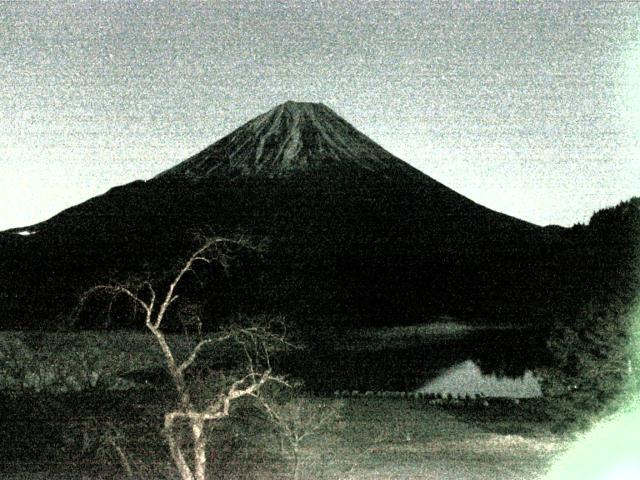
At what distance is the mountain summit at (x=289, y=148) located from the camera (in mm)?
112688

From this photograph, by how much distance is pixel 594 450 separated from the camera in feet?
50.0

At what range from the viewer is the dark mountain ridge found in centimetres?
6481

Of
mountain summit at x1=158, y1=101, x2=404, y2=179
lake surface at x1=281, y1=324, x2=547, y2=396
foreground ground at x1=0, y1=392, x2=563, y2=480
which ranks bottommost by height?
lake surface at x1=281, y1=324, x2=547, y2=396

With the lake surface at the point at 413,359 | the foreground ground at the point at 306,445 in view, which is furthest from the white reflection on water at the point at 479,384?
the foreground ground at the point at 306,445

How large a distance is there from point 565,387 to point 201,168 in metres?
101

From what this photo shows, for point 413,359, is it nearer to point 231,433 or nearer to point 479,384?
point 479,384

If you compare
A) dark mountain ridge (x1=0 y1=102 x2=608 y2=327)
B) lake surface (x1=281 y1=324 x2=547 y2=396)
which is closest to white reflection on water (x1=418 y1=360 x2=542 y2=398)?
lake surface (x1=281 y1=324 x2=547 y2=396)

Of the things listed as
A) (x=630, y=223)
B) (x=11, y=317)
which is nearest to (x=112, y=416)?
(x=630, y=223)

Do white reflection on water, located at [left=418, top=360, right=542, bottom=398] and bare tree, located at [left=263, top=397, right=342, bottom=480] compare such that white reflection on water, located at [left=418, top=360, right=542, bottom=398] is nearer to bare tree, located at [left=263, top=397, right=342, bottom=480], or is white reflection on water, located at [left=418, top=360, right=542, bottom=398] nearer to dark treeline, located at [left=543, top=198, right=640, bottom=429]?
bare tree, located at [left=263, top=397, right=342, bottom=480]

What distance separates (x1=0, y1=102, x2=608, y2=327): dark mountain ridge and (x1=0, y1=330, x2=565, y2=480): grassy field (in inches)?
776

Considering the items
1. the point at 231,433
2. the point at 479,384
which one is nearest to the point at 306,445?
the point at 231,433

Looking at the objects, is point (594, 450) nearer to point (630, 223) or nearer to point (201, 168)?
point (630, 223)

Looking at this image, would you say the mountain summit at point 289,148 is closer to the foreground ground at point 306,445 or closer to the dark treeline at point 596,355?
the foreground ground at point 306,445

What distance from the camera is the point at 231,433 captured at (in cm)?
1781
